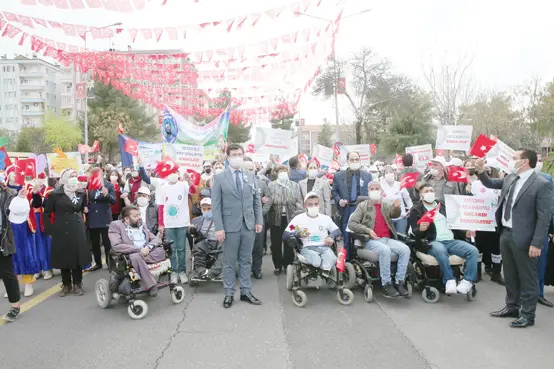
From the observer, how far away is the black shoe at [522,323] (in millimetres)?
5352

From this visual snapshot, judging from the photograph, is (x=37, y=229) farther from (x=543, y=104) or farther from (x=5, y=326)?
(x=543, y=104)

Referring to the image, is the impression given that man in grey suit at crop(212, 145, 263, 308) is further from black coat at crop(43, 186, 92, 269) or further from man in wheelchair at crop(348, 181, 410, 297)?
black coat at crop(43, 186, 92, 269)

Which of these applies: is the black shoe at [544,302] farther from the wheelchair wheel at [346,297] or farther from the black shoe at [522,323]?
the wheelchair wheel at [346,297]

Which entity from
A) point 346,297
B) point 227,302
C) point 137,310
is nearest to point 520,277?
point 346,297

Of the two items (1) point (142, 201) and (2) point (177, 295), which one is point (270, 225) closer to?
(1) point (142, 201)

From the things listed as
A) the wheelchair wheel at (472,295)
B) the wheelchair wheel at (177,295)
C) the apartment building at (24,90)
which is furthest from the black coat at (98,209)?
the apartment building at (24,90)

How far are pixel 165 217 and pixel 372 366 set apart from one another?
4.44 metres

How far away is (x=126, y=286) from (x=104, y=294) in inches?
16.8

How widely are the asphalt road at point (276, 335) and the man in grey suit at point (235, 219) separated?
1.11 ft

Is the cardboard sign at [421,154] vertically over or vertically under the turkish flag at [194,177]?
over

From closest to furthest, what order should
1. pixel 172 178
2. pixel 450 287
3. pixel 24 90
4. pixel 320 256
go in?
pixel 450 287 → pixel 320 256 → pixel 172 178 → pixel 24 90

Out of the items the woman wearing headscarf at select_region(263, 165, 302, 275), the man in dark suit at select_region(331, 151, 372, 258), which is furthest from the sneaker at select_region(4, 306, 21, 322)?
the man in dark suit at select_region(331, 151, 372, 258)

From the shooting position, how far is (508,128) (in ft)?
115

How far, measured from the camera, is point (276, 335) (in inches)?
201
